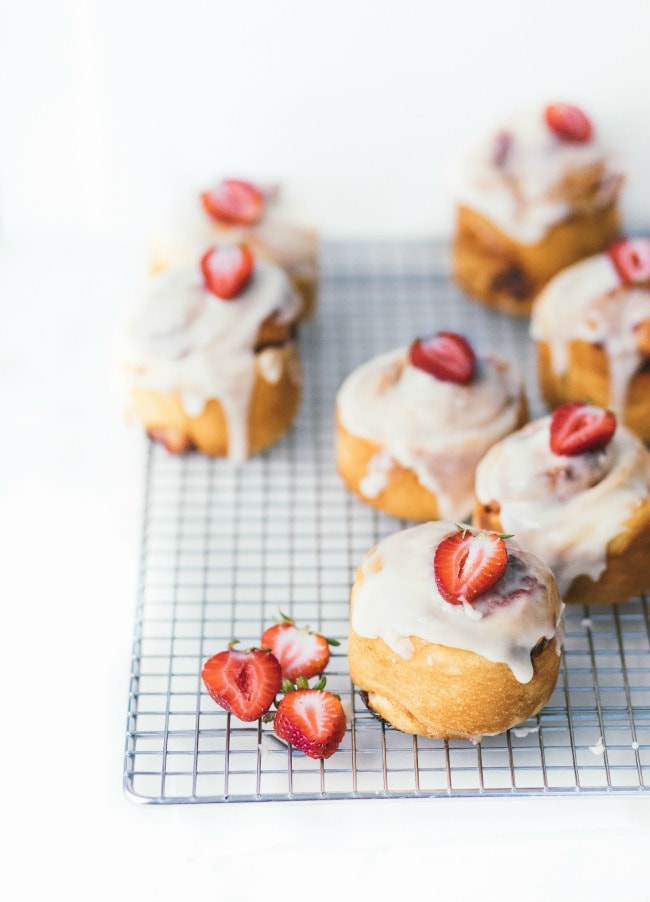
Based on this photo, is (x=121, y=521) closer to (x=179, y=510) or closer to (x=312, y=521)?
(x=179, y=510)

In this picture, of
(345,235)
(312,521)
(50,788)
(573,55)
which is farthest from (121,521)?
(573,55)

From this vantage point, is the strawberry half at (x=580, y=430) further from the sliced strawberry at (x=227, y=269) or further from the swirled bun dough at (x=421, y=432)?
the sliced strawberry at (x=227, y=269)

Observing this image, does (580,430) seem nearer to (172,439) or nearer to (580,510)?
(580,510)

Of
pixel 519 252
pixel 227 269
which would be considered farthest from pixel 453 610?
pixel 519 252

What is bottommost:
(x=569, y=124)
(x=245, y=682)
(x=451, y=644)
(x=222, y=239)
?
(x=245, y=682)

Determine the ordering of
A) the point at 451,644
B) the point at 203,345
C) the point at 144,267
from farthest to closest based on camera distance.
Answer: the point at 144,267, the point at 203,345, the point at 451,644

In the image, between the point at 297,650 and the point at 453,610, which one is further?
the point at 297,650

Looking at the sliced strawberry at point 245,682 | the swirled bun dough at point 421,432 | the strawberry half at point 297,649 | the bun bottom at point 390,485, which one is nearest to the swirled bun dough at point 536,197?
the swirled bun dough at point 421,432
